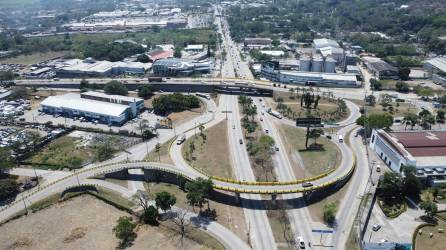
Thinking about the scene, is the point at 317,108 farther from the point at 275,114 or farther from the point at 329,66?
the point at 329,66

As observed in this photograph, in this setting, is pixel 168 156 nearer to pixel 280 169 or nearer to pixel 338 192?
pixel 280 169

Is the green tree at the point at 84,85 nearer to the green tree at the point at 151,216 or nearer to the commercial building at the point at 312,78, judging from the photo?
the commercial building at the point at 312,78

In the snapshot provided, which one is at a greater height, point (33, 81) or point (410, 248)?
point (33, 81)

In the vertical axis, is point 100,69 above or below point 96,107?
above

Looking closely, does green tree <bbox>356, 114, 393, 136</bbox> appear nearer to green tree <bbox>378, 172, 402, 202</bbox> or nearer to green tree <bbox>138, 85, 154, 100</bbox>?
green tree <bbox>378, 172, 402, 202</bbox>

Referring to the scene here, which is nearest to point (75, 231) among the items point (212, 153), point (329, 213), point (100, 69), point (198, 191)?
point (198, 191)

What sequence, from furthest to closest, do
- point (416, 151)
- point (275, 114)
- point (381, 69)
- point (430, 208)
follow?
point (381, 69)
point (275, 114)
point (416, 151)
point (430, 208)

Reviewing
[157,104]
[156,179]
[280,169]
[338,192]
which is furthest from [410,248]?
[157,104]
